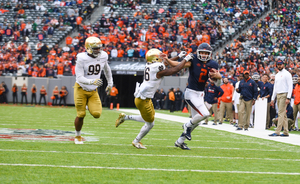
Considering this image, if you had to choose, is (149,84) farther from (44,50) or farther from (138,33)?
(44,50)

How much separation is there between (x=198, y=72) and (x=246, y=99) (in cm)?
549

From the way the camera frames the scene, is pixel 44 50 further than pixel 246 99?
Yes

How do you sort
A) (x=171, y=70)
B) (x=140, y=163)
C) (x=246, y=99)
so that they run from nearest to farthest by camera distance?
(x=140, y=163) < (x=171, y=70) < (x=246, y=99)

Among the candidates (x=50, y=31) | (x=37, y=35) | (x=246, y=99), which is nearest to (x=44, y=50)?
(x=50, y=31)

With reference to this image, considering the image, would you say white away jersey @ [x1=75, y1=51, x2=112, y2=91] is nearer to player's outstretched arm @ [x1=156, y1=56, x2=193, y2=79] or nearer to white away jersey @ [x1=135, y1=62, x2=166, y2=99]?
white away jersey @ [x1=135, y1=62, x2=166, y2=99]

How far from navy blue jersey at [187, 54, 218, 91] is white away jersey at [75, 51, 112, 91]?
167 cm

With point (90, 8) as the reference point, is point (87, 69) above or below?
below

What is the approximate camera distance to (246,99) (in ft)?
39.4

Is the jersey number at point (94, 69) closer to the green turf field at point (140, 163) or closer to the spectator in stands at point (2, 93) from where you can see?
the green turf field at point (140, 163)

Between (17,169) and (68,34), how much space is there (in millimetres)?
26113

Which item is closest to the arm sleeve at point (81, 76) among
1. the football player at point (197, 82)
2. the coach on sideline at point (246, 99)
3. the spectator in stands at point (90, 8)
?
the football player at point (197, 82)

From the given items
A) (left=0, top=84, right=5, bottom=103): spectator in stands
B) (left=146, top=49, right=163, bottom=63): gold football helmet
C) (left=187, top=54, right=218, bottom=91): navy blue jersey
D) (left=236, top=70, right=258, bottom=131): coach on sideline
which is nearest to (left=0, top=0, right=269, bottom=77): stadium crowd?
(left=0, top=84, right=5, bottom=103): spectator in stands

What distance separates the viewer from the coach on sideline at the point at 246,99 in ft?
39.1

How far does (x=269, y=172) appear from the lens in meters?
A: 4.86
